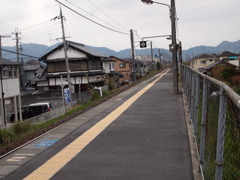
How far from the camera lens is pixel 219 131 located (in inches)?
128

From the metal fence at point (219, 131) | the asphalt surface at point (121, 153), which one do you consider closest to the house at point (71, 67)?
the asphalt surface at point (121, 153)

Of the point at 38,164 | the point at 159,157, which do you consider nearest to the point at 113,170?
the point at 159,157

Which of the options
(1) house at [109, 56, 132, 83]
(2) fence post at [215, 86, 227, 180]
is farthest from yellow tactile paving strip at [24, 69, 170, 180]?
(1) house at [109, 56, 132, 83]

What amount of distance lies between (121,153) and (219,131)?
3972 mm

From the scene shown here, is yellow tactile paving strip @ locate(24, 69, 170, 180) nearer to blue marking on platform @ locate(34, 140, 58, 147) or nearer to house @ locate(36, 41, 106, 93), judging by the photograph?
blue marking on platform @ locate(34, 140, 58, 147)

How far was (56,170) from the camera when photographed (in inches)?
239

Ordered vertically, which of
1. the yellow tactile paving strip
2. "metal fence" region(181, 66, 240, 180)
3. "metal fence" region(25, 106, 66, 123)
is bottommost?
"metal fence" region(25, 106, 66, 123)

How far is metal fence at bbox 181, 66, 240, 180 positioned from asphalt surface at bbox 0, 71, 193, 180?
2.65 feet

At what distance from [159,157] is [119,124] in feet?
12.6

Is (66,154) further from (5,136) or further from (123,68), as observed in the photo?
(123,68)

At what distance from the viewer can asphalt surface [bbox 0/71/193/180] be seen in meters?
5.74

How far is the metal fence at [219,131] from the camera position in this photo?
270 cm

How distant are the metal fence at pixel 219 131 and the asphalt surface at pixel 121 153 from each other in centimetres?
81

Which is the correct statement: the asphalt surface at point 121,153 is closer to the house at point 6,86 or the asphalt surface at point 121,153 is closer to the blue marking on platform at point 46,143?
the blue marking on platform at point 46,143
